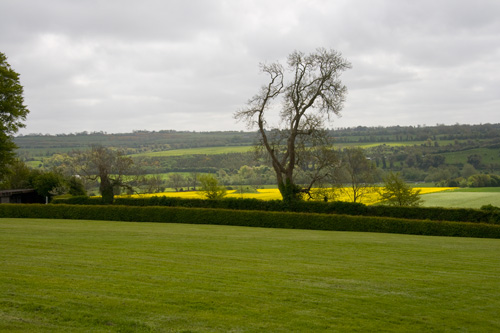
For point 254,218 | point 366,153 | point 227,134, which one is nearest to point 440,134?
point 366,153

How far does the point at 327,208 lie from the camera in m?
30.1

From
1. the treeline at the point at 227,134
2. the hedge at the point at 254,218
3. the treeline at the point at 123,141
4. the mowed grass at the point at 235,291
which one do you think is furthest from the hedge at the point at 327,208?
the treeline at the point at 123,141

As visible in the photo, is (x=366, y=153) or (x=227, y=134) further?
(x=227, y=134)

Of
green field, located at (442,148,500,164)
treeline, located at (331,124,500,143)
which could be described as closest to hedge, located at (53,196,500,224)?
green field, located at (442,148,500,164)

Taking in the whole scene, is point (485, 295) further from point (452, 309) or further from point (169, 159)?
point (169, 159)

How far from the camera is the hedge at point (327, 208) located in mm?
26359

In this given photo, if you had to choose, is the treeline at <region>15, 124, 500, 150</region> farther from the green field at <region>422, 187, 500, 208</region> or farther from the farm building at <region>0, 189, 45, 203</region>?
the farm building at <region>0, 189, 45, 203</region>

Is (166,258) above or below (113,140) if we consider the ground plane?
below

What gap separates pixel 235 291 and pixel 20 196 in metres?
40.5

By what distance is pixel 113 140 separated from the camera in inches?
5640

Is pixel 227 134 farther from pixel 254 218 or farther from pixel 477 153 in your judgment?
pixel 254 218

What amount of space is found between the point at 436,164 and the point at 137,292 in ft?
262

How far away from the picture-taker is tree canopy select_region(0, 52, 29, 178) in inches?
1431

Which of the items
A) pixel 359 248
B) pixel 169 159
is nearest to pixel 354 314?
pixel 359 248
